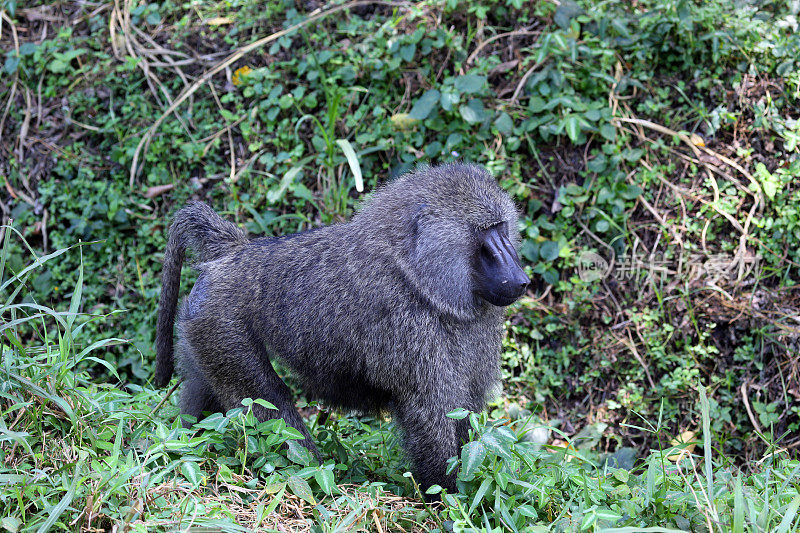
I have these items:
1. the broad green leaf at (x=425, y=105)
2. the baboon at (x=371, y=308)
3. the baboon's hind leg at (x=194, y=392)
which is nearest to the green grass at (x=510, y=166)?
the broad green leaf at (x=425, y=105)

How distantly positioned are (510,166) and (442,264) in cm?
198

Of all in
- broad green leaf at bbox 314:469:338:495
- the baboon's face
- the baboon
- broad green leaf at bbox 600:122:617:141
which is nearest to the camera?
broad green leaf at bbox 314:469:338:495

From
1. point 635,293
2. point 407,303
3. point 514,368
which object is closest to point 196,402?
point 407,303

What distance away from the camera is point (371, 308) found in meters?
2.80

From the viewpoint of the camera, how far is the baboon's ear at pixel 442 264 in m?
2.73

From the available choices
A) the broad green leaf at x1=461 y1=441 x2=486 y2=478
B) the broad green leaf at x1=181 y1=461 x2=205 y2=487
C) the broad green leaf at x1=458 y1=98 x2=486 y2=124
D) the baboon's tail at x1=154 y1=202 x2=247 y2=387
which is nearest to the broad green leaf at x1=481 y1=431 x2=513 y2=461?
the broad green leaf at x1=461 y1=441 x2=486 y2=478

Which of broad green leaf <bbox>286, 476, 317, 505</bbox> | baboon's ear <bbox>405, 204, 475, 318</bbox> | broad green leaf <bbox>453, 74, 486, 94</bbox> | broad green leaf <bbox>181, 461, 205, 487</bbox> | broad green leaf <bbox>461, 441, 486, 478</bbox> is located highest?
broad green leaf <bbox>453, 74, 486, 94</bbox>

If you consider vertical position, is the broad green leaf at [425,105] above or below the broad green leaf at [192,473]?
above

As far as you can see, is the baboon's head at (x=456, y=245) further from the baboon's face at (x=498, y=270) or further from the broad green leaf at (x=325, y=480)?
the broad green leaf at (x=325, y=480)

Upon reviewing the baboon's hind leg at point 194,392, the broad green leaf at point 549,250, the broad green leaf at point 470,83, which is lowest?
the baboon's hind leg at point 194,392

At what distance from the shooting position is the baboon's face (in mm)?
2631

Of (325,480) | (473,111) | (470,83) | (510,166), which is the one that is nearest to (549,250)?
(510,166)

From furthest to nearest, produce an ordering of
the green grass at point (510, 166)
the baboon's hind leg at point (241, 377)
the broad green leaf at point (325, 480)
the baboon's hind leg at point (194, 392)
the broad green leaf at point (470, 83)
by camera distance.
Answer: the broad green leaf at point (470, 83)
the green grass at point (510, 166)
the baboon's hind leg at point (194, 392)
the baboon's hind leg at point (241, 377)
the broad green leaf at point (325, 480)

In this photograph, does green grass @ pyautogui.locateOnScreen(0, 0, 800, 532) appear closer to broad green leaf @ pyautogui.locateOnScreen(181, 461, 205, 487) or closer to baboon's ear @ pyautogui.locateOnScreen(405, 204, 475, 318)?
broad green leaf @ pyautogui.locateOnScreen(181, 461, 205, 487)
